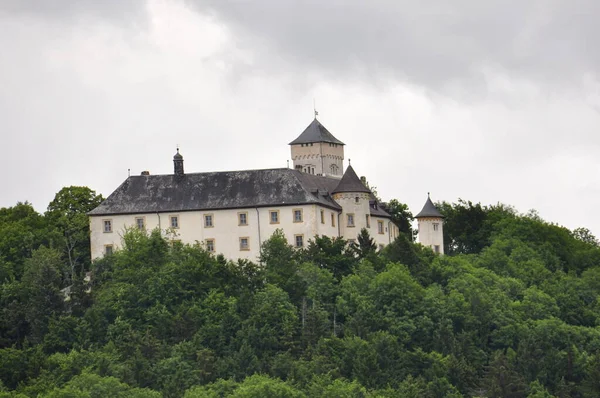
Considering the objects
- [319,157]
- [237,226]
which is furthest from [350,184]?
[319,157]

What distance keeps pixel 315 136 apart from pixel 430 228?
1286 cm

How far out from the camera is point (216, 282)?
375 feet

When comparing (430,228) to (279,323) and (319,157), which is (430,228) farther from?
(279,323)

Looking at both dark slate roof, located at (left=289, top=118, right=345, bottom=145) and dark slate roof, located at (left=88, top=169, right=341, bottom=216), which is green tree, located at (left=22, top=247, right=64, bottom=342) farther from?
dark slate roof, located at (left=289, top=118, right=345, bottom=145)

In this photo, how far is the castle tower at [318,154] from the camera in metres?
132

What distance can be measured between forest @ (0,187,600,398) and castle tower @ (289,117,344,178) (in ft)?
43.7

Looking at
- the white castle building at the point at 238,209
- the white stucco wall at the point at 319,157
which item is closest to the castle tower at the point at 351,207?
the white castle building at the point at 238,209

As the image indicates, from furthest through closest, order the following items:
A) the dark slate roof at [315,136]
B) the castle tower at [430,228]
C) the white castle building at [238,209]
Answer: the dark slate roof at [315,136], the castle tower at [430,228], the white castle building at [238,209]

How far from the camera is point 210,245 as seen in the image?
116938 mm

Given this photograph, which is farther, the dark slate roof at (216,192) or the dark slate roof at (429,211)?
the dark slate roof at (429,211)

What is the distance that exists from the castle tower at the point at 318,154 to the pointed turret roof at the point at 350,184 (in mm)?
10652

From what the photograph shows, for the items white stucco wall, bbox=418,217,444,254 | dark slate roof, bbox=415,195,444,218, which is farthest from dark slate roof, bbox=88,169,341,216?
white stucco wall, bbox=418,217,444,254

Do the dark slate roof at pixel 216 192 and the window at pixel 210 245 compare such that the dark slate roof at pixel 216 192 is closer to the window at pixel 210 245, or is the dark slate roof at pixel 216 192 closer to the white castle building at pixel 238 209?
the white castle building at pixel 238 209

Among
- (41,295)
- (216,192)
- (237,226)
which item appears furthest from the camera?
(216,192)
